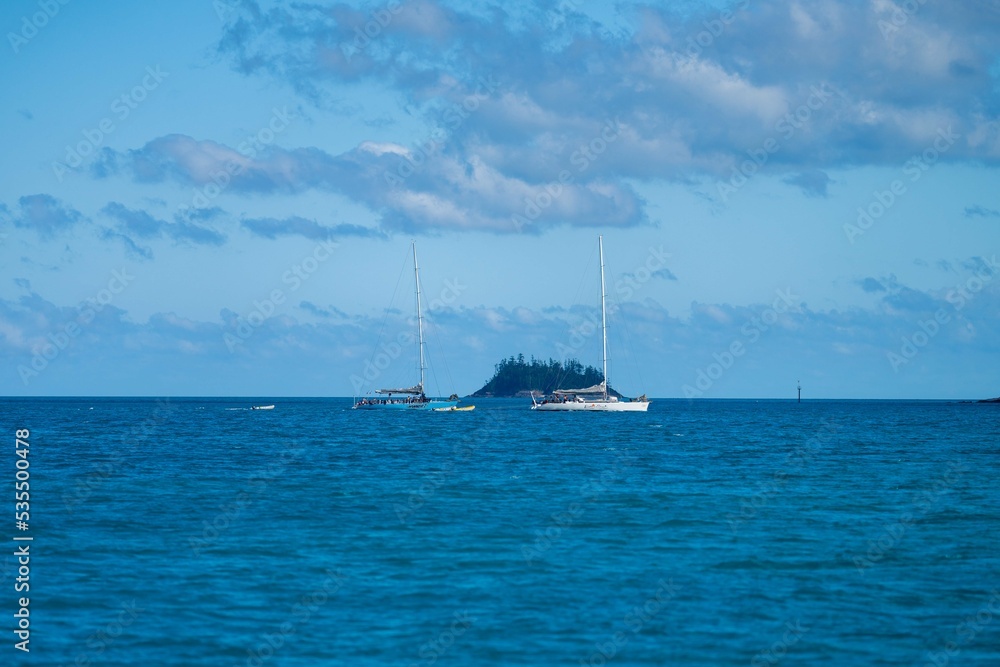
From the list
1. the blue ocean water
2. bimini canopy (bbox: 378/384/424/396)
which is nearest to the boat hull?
bimini canopy (bbox: 378/384/424/396)

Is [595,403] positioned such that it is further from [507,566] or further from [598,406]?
[507,566]

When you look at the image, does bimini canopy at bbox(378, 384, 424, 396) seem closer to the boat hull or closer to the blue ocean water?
the boat hull

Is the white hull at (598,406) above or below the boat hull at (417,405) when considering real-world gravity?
below

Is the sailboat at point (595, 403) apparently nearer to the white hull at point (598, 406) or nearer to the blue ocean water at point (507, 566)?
the white hull at point (598, 406)

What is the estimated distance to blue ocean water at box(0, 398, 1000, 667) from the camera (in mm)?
21609

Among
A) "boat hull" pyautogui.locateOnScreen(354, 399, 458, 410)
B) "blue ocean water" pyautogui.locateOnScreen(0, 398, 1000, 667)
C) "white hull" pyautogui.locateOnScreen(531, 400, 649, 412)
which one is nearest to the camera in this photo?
"blue ocean water" pyautogui.locateOnScreen(0, 398, 1000, 667)

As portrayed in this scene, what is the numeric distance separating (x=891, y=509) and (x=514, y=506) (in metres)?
16.2

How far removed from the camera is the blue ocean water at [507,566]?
21609 millimetres

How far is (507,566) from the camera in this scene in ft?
96.7

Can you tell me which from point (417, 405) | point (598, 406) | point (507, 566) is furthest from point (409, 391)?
point (507, 566)

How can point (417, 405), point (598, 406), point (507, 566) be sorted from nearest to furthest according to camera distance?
point (507, 566) < point (598, 406) < point (417, 405)

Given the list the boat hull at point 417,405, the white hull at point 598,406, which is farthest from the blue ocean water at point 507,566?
the boat hull at point 417,405

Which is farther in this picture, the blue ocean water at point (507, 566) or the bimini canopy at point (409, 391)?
the bimini canopy at point (409, 391)

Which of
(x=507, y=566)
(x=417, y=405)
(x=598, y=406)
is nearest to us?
(x=507, y=566)
